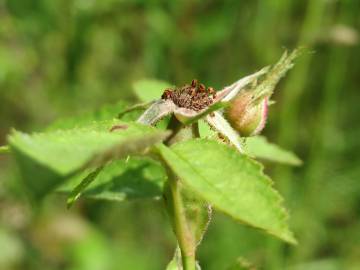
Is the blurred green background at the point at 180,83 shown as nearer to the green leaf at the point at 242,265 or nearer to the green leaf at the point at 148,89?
the green leaf at the point at 148,89

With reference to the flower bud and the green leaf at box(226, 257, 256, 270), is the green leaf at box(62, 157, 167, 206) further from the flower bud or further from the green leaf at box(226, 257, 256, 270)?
the flower bud

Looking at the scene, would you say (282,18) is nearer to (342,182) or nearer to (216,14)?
(216,14)

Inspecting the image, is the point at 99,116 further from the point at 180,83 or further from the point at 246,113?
the point at 180,83

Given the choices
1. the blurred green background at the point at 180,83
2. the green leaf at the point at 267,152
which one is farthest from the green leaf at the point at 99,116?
the blurred green background at the point at 180,83

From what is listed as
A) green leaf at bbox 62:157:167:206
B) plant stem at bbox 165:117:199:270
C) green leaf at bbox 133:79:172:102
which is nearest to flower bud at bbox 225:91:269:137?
plant stem at bbox 165:117:199:270

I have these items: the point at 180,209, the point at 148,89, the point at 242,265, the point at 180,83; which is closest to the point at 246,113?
the point at 180,209

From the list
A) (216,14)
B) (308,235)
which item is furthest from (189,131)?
(216,14)
